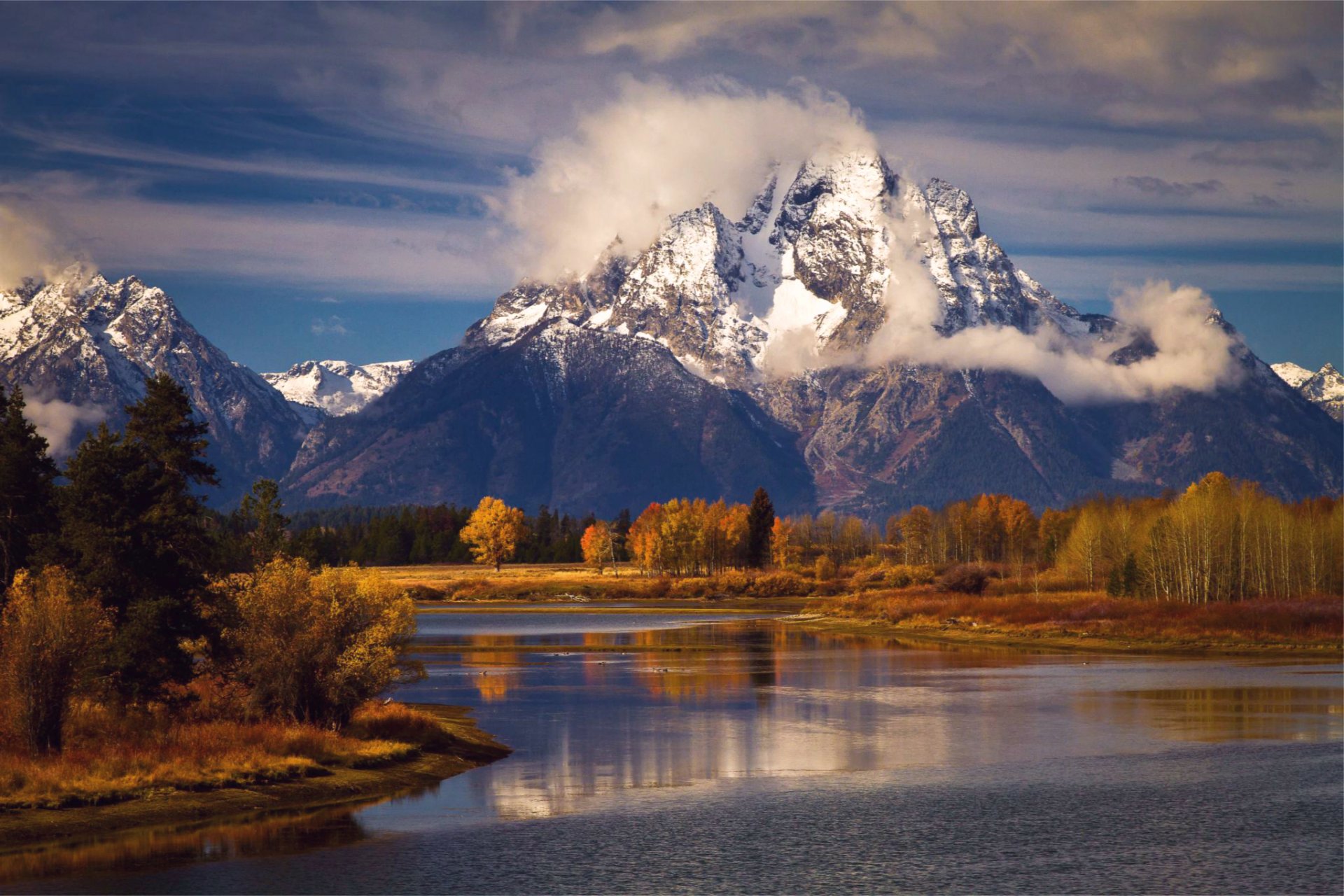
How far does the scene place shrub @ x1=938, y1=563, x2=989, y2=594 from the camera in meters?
161

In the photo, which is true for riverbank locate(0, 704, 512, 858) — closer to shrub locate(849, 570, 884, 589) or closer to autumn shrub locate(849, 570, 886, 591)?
autumn shrub locate(849, 570, 886, 591)

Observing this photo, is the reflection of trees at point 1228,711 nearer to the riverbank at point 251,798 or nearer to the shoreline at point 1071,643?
the shoreline at point 1071,643

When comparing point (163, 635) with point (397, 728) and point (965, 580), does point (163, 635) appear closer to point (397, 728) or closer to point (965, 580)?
point (397, 728)

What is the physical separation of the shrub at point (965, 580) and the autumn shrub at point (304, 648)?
117m

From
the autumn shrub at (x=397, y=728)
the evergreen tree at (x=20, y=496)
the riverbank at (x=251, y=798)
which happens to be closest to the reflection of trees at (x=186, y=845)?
the riverbank at (x=251, y=798)

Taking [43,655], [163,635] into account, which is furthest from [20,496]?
[43,655]

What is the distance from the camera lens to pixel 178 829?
39.6 m

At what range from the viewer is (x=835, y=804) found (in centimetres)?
4438

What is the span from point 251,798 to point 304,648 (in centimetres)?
794

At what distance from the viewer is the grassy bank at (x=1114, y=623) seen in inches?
4341

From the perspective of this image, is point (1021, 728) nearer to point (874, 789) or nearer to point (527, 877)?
point (874, 789)

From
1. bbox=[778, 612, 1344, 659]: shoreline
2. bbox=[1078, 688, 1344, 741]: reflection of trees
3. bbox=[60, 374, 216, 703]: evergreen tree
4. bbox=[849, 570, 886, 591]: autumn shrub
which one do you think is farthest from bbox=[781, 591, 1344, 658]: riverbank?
bbox=[60, 374, 216, 703]: evergreen tree

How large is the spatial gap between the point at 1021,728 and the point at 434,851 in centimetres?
3421

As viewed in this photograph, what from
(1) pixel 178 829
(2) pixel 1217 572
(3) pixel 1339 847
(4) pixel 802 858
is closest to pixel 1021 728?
(3) pixel 1339 847
